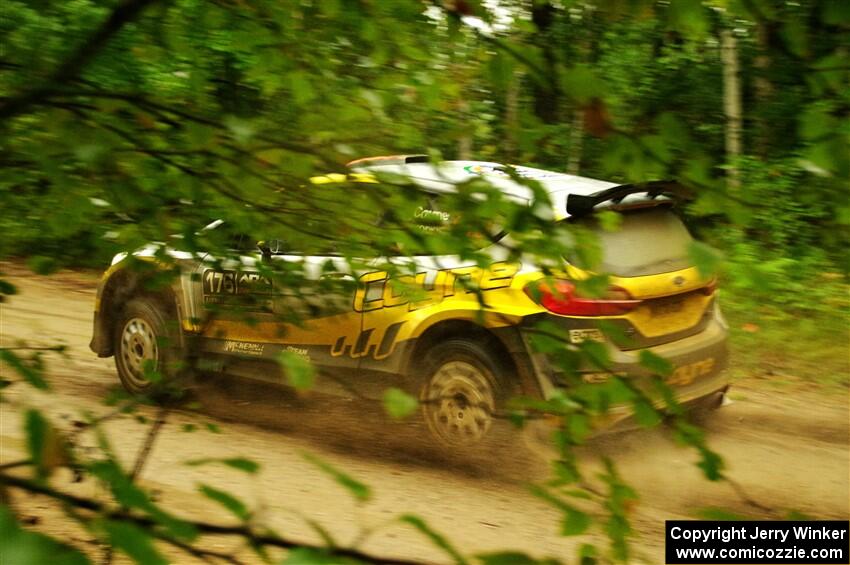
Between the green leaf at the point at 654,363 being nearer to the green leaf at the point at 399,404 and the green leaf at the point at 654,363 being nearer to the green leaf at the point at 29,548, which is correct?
the green leaf at the point at 399,404

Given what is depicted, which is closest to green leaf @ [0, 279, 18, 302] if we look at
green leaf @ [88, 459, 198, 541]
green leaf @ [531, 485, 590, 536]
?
green leaf @ [88, 459, 198, 541]

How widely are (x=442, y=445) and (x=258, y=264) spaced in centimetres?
242

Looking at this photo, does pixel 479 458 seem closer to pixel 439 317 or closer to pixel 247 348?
pixel 439 317

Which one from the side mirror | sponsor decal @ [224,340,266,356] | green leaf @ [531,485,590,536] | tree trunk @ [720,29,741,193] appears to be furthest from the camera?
tree trunk @ [720,29,741,193]

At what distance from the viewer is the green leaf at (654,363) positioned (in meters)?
2.31

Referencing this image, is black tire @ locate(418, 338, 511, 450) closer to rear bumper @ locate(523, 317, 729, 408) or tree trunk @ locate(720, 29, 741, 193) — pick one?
rear bumper @ locate(523, 317, 729, 408)

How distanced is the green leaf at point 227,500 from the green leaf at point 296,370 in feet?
1.13

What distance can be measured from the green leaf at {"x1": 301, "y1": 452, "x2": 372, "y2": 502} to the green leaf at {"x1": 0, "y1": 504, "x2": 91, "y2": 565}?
364 mm

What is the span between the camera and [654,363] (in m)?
2.34

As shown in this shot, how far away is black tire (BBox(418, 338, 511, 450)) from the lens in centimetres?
536

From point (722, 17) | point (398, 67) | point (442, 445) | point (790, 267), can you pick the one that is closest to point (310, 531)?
point (722, 17)

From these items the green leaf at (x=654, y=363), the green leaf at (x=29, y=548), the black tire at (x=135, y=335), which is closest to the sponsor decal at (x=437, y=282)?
the green leaf at (x=654, y=363)

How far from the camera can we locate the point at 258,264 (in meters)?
3.47

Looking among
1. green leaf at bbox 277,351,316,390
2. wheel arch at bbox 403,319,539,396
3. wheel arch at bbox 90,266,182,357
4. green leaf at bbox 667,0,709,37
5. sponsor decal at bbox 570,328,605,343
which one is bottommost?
wheel arch at bbox 90,266,182,357
